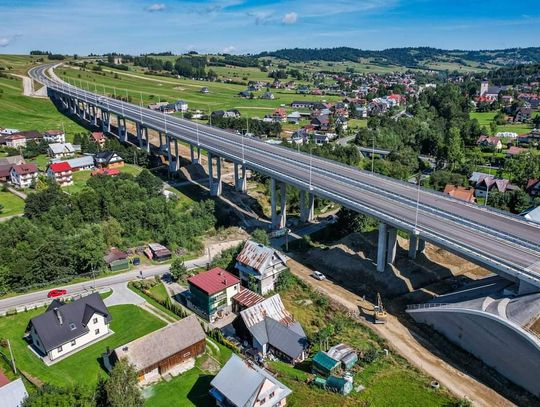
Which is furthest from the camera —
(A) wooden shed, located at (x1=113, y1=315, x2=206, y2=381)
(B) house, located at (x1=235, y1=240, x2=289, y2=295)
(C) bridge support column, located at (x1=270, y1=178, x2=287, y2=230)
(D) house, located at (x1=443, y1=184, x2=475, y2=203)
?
(D) house, located at (x1=443, y1=184, x2=475, y2=203)

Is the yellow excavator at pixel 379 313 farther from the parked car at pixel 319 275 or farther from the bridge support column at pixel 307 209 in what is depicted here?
the bridge support column at pixel 307 209

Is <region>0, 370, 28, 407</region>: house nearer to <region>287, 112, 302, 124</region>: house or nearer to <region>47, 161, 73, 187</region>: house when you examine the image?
<region>47, 161, 73, 187</region>: house

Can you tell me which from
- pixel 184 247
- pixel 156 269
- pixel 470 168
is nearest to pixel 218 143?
pixel 184 247

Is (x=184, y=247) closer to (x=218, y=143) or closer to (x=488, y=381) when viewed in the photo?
(x=218, y=143)

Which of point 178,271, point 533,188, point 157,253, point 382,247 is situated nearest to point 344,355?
point 382,247

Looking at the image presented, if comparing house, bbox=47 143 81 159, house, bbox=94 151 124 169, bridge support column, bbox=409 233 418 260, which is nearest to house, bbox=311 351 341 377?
bridge support column, bbox=409 233 418 260
